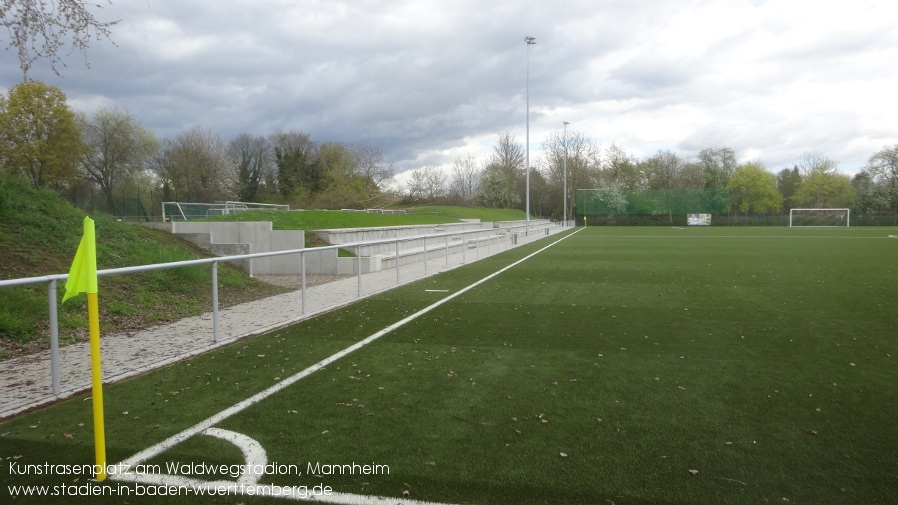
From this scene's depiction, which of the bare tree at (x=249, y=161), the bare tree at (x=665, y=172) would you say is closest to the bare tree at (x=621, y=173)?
the bare tree at (x=665, y=172)

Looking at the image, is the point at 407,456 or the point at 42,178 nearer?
the point at 407,456

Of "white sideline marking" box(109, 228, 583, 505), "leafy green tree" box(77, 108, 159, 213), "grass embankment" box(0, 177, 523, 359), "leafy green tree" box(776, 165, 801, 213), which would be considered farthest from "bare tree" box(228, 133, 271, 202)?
"leafy green tree" box(776, 165, 801, 213)

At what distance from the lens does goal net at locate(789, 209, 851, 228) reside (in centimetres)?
6738

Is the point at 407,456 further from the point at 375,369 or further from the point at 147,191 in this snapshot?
the point at 147,191

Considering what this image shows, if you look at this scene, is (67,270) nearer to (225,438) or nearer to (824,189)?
(225,438)

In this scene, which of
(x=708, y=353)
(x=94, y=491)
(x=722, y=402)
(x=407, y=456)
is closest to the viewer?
(x=94, y=491)

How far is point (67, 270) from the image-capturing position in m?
8.84

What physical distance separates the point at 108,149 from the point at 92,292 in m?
50.5

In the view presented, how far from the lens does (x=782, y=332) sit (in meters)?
7.40

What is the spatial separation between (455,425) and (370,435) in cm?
63

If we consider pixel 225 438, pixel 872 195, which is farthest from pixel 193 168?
pixel 872 195

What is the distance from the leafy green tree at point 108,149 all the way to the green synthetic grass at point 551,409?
4595 centimetres

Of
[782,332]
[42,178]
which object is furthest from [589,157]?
[782,332]

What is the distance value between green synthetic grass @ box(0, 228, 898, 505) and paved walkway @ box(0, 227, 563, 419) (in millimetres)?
380
